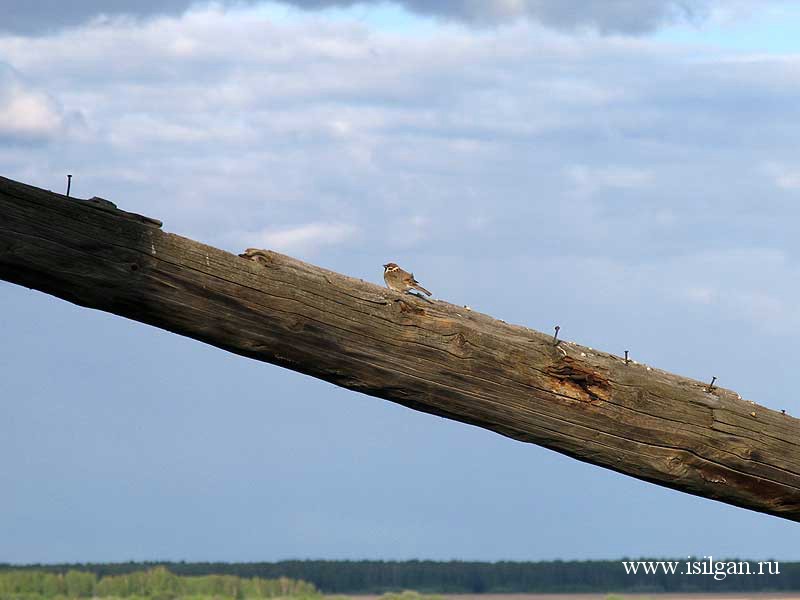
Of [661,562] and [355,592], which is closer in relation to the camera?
[661,562]

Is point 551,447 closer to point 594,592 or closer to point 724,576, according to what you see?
point 724,576

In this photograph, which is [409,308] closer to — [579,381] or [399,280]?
[399,280]

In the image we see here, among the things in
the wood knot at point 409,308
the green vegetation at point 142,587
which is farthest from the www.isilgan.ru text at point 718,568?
the green vegetation at point 142,587

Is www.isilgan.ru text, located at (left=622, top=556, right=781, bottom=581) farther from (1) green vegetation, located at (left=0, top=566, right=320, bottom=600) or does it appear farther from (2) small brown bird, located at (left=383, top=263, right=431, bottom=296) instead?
(1) green vegetation, located at (left=0, top=566, right=320, bottom=600)

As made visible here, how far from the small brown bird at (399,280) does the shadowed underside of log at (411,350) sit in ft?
0.53

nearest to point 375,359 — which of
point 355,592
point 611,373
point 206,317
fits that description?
point 206,317

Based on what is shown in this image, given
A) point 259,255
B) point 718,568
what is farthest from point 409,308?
point 718,568

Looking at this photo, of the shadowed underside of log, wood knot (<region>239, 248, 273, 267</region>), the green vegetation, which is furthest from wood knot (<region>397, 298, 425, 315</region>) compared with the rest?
the green vegetation

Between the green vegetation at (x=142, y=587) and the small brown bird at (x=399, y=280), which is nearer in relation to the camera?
the small brown bird at (x=399, y=280)

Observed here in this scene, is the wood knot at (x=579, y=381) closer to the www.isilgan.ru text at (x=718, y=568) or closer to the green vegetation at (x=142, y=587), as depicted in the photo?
the www.isilgan.ru text at (x=718, y=568)

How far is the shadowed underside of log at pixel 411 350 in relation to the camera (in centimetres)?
251

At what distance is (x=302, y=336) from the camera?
106 inches

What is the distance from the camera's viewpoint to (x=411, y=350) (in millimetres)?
2795

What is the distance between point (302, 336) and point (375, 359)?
22 centimetres
